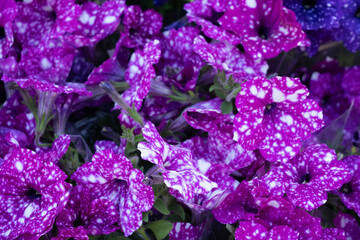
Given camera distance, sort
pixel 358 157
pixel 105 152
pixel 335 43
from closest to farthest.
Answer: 1. pixel 105 152
2. pixel 358 157
3. pixel 335 43

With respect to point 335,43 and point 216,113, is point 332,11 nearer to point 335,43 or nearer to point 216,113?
point 335,43

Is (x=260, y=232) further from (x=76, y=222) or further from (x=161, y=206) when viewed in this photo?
(x=76, y=222)

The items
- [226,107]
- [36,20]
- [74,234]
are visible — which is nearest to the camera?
[74,234]

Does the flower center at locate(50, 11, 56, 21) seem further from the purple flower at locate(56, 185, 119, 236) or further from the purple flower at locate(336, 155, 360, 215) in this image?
the purple flower at locate(336, 155, 360, 215)

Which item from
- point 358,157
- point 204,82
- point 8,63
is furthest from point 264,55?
point 8,63

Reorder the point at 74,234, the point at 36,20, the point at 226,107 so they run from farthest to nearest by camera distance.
Result: the point at 36,20
the point at 226,107
the point at 74,234

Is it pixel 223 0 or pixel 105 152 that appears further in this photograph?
pixel 223 0

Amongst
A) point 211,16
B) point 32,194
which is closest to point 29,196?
point 32,194
